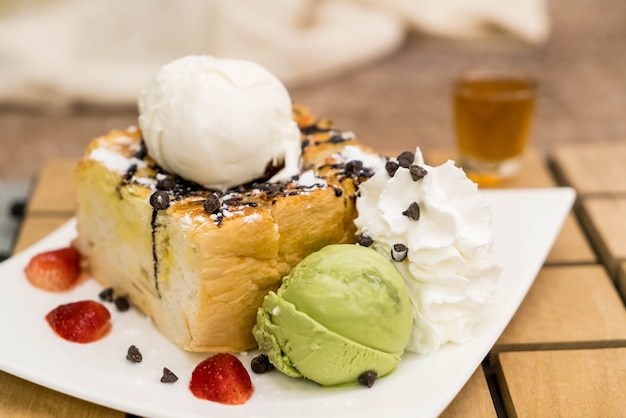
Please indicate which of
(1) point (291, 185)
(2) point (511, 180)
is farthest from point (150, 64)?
(1) point (291, 185)

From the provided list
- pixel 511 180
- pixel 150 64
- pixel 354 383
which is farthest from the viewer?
pixel 150 64

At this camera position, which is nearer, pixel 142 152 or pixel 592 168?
pixel 142 152

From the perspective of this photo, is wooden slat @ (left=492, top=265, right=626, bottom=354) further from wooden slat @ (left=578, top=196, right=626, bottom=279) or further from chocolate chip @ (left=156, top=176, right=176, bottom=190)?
chocolate chip @ (left=156, top=176, right=176, bottom=190)

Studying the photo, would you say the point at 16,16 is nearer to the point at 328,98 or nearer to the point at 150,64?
the point at 150,64

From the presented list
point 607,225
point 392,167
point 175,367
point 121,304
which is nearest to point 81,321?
point 121,304

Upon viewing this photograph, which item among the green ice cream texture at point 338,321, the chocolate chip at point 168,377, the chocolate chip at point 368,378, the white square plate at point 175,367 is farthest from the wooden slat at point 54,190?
the chocolate chip at point 368,378

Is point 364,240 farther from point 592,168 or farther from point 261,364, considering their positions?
point 592,168

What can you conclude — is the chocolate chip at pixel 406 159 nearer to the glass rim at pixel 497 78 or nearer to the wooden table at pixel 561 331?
the wooden table at pixel 561 331
